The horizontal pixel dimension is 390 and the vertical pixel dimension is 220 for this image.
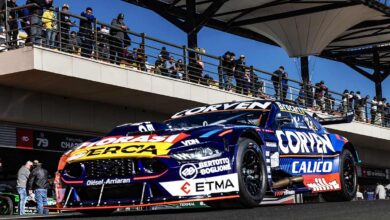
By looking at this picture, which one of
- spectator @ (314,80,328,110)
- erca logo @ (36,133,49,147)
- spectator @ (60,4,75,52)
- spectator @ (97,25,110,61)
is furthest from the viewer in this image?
spectator @ (314,80,328,110)

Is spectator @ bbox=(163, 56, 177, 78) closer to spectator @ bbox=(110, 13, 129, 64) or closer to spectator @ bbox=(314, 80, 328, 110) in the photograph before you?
spectator @ bbox=(110, 13, 129, 64)

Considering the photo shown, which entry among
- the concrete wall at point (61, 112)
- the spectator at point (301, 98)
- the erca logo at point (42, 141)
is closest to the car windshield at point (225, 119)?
the concrete wall at point (61, 112)

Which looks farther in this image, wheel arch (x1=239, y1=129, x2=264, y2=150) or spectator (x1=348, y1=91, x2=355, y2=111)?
spectator (x1=348, y1=91, x2=355, y2=111)

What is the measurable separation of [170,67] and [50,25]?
4823 mm

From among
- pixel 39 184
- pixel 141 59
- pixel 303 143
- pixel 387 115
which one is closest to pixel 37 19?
pixel 39 184

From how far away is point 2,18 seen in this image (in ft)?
50.0

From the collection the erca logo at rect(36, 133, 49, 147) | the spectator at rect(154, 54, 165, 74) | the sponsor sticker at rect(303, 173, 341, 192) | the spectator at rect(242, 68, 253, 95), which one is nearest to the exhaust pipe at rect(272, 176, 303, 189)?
the sponsor sticker at rect(303, 173, 341, 192)

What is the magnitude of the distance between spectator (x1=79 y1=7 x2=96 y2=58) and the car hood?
27.1 feet

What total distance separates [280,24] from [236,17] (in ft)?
7.74

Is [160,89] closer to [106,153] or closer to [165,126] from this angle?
[165,126]

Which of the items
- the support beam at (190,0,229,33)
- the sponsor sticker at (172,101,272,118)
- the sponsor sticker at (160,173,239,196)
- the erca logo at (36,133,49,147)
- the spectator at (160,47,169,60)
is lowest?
the sponsor sticker at (160,173,239,196)

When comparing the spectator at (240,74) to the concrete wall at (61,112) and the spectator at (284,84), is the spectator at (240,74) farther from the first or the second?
the concrete wall at (61,112)

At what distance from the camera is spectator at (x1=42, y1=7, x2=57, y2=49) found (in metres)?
14.7

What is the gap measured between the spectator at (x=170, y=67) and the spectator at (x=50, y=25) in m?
4.34
